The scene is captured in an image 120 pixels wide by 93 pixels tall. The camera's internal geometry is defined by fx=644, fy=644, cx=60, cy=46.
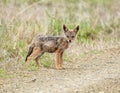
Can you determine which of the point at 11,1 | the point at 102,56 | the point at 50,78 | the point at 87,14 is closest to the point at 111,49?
the point at 102,56

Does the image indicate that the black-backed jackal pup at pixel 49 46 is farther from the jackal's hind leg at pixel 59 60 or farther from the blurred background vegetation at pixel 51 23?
the blurred background vegetation at pixel 51 23

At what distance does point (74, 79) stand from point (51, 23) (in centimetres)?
434

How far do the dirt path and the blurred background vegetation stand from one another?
0.74m

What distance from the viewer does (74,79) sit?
10.9 metres

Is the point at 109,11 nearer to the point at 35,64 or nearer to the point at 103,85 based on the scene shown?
the point at 35,64

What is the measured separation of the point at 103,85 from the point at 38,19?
658 centimetres

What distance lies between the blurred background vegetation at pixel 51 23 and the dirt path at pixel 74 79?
737 mm

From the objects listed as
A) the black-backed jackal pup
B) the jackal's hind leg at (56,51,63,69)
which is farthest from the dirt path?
the black-backed jackal pup

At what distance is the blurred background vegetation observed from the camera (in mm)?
13195

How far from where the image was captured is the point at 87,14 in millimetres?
18219

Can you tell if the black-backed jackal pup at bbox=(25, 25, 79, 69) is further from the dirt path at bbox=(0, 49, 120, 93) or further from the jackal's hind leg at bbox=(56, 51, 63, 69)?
the dirt path at bbox=(0, 49, 120, 93)

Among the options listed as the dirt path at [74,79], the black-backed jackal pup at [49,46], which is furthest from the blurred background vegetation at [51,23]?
the dirt path at [74,79]

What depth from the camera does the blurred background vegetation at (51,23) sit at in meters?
13.2

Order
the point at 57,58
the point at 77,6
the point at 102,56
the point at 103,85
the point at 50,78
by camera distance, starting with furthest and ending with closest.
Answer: the point at 77,6, the point at 102,56, the point at 57,58, the point at 50,78, the point at 103,85
